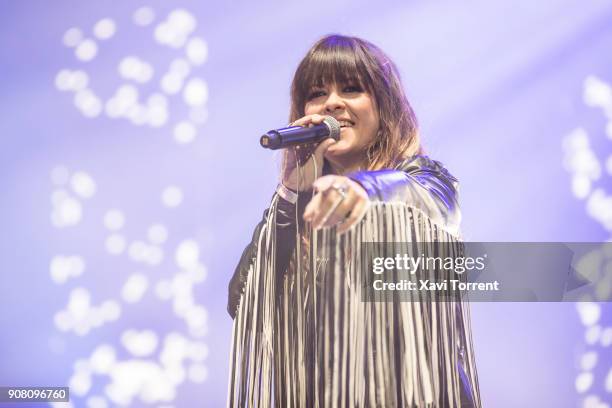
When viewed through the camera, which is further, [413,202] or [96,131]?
[96,131]

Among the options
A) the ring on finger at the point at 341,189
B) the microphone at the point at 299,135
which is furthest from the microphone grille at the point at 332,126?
the ring on finger at the point at 341,189

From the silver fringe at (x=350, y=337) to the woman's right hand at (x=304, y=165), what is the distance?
0.43 feet

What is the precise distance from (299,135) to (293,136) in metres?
0.02

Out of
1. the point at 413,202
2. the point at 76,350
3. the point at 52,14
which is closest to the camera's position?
the point at 413,202

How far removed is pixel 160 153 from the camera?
6.44 feet

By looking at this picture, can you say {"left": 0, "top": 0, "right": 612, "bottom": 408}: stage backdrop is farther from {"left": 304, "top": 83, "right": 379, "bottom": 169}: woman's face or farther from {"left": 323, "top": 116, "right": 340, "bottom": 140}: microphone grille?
{"left": 323, "top": 116, "right": 340, "bottom": 140}: microphone grille

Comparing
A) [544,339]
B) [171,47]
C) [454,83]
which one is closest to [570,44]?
[454,83]

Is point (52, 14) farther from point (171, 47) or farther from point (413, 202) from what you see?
point (413, 202)

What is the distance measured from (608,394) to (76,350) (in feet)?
4.35

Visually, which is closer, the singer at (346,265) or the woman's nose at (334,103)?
the singer at (346,265)

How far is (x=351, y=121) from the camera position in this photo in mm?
1646

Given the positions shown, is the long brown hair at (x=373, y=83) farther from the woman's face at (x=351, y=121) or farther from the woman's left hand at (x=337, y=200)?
the woman's left hand at (x=337, y=200)

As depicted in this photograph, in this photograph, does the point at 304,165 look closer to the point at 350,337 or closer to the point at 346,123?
the point at 346,123

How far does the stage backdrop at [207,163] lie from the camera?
1.80m
